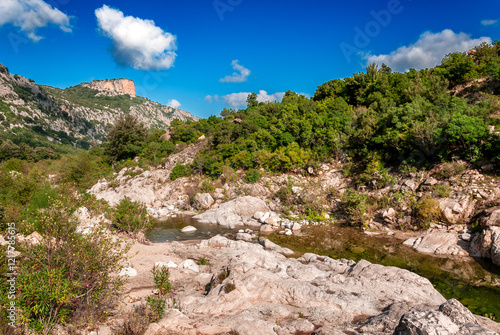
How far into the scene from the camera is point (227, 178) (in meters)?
31.9

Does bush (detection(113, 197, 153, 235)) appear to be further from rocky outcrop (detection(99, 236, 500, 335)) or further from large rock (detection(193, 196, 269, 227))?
large rock (detection(193, 196, 269, 227))

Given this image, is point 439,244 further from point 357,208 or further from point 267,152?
point 267,152

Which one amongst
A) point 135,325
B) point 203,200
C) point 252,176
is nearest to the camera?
point 135,325

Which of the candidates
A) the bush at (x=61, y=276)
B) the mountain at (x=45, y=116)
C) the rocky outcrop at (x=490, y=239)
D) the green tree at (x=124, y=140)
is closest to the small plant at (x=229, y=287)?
the bush at (x=61, y=276)

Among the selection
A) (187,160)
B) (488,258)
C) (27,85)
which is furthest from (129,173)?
(27,85)

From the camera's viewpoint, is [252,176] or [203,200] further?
[252,176]

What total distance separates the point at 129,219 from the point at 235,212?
9765 mm

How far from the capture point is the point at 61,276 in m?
5.66

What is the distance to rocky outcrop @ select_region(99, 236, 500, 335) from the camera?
6090 millimetres

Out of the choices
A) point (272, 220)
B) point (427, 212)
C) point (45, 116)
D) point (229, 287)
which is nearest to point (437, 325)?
point (229, 287)

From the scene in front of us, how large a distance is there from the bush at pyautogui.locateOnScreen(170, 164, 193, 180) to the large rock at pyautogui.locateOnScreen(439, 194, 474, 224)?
2836 cm

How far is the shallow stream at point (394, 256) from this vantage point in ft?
32.4

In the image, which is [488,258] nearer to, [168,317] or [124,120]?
[168,317]

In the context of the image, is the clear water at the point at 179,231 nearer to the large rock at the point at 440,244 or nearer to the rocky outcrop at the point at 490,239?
the large rock at the point at 440,244
